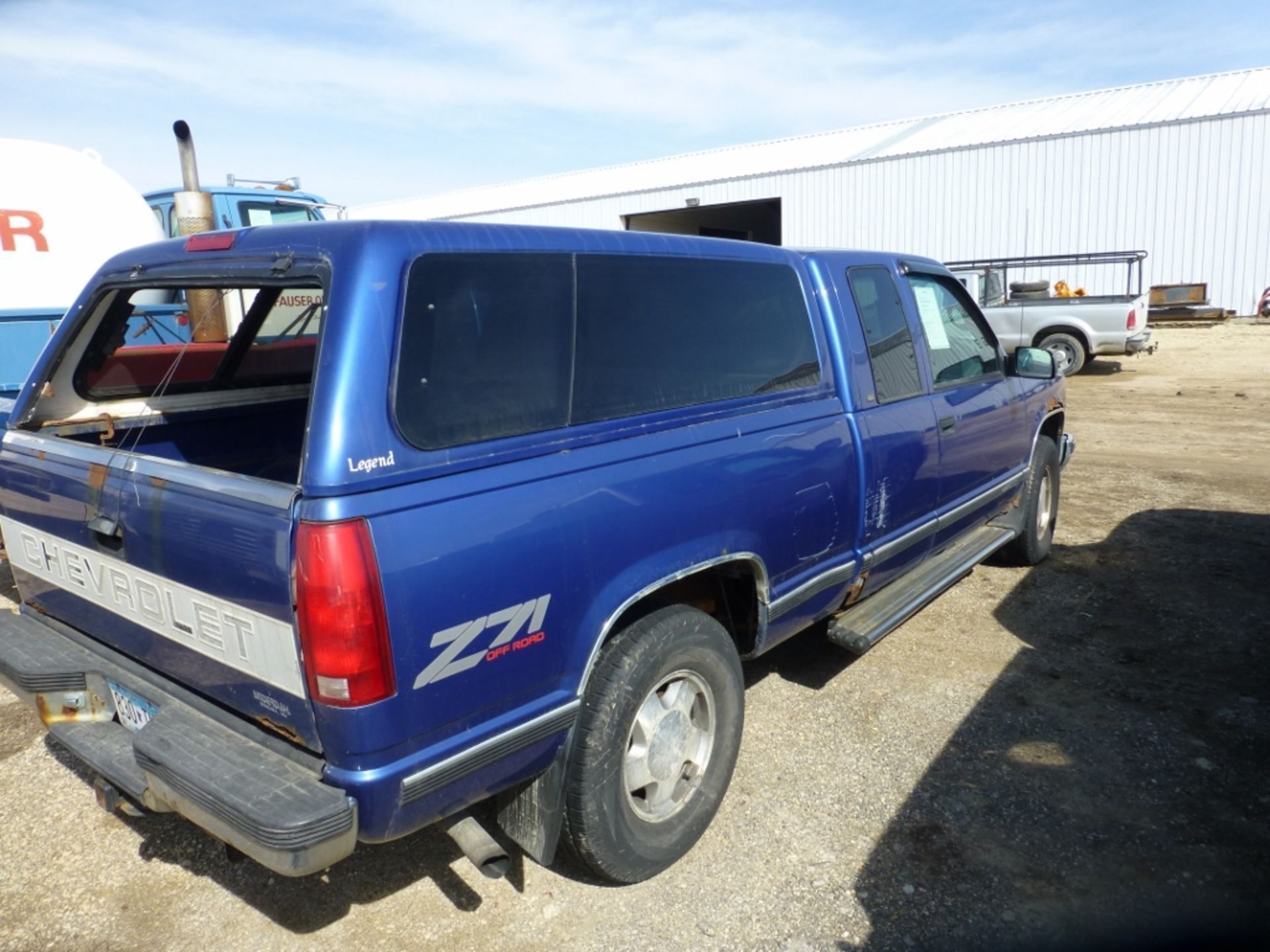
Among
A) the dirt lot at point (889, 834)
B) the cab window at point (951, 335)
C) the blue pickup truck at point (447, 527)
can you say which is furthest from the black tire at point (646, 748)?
the cab window at point (951, 335)

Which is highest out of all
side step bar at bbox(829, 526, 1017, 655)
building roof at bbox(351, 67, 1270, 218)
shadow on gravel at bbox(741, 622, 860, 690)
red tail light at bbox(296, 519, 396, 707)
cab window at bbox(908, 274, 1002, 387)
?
building roof at bbox(351, 67, 1270, 218)

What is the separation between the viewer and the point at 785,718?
3.88m

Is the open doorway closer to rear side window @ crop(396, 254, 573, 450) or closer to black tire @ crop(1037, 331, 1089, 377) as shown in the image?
black tire @ crop(1037, 331, 1089, 377)

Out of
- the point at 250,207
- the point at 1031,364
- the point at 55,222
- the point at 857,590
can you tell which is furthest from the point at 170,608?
the point at 250,207

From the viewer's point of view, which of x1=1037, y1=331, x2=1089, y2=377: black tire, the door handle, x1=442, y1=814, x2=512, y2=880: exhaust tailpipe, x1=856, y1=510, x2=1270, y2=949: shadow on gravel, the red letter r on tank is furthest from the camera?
x1=1037, y1=331, x2=1089, y2=377: black tire

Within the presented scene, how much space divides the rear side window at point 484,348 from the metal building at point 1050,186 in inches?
862

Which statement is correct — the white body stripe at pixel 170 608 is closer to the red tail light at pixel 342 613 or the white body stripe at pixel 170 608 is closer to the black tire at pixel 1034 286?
the red tail light at pixel 342 613

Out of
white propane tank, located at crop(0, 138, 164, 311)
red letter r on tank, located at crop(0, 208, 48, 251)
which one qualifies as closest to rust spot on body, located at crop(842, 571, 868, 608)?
white propane tank, located at crop(0, 138, 164, 311)

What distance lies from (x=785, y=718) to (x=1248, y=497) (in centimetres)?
533

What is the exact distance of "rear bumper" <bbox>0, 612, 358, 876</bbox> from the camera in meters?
2.04

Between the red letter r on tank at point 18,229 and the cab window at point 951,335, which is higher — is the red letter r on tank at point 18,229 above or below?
above

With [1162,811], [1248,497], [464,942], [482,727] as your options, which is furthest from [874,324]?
[1248,497]

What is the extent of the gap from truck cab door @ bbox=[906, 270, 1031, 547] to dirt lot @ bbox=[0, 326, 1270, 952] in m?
0.75

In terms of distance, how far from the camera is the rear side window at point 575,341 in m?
2.26
